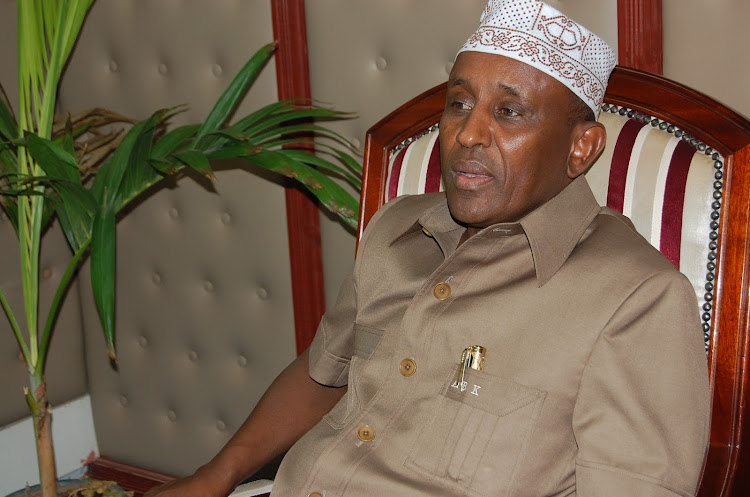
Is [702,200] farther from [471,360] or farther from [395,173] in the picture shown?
[395,173]

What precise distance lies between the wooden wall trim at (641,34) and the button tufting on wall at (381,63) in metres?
0.57

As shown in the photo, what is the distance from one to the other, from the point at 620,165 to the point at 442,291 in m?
0.37

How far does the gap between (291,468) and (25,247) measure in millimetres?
855

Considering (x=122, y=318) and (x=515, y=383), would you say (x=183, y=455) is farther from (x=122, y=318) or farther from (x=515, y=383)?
(x=515, y=383)

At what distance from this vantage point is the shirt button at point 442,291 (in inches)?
46.9

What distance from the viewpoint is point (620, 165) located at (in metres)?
1.29

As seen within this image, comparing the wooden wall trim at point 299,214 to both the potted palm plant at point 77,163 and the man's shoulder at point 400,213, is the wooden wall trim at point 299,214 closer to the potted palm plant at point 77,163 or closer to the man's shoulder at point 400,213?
the potted palm plant at point 77,163

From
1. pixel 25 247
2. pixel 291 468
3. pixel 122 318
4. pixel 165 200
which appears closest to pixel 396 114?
pixel 291 468

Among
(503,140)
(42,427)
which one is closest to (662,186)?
(503,140)

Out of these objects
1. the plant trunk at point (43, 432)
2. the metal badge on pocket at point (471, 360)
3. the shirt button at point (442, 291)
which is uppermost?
the shirt button at point (442, 291)

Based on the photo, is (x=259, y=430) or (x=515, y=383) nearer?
(x=515, y=383)

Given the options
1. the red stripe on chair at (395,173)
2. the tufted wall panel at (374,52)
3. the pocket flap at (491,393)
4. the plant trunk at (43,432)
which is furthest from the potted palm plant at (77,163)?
the pocket flap at (491,393)

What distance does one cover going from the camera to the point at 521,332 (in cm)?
111

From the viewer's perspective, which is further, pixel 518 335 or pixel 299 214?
pixel 299 214
